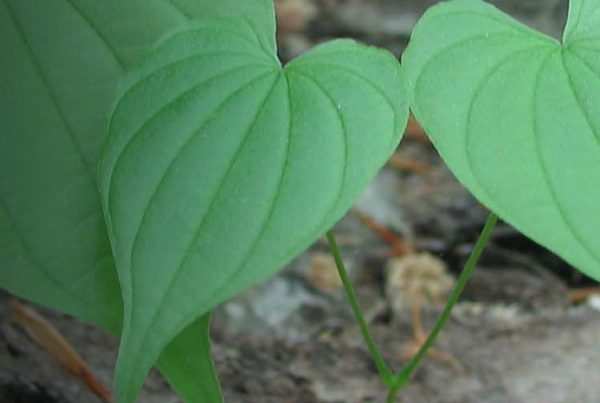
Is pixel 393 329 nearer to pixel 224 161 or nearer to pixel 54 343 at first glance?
pixel 54 343

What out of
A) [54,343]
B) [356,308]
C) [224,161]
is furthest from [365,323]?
[54,343]

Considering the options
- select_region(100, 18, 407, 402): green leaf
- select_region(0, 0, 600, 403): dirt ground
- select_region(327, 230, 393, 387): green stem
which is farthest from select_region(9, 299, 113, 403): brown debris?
select_region(100, 18, 407, 402): green leaf

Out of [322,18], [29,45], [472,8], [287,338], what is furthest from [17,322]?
[322,18]

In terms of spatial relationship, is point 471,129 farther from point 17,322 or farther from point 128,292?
point 17,322

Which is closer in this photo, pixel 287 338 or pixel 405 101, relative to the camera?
pixel 405 101

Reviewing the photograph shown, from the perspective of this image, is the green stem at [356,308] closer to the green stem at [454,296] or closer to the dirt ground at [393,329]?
the green stem at [454,296]
